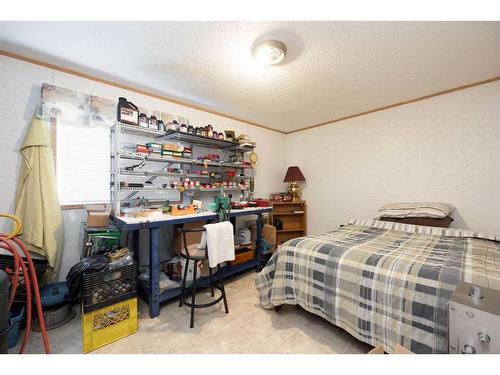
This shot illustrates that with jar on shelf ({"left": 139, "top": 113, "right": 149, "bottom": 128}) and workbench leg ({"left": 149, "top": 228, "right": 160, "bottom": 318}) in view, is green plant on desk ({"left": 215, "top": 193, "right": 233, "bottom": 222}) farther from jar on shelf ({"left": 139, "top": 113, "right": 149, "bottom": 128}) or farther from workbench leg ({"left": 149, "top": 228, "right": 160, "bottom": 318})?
jar on shelf ({"left": 139, "top": 113, "right": 149, "bottom": 128})

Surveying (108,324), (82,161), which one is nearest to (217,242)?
(108,324)

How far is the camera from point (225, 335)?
1605 millimetres

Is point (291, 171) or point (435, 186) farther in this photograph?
point (291, 171)

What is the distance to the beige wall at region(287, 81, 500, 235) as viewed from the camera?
2289mm

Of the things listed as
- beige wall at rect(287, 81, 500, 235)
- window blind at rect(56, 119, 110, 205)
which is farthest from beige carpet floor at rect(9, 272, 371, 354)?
beige wall at rect(287, 81, 500, 235)

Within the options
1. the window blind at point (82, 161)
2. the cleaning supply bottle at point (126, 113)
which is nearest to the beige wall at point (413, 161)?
the cleaning supply bottle at point (126, 113)

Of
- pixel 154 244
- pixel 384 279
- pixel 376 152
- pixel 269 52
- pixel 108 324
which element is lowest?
pixel 108 324

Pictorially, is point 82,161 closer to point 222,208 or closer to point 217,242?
point 222,208

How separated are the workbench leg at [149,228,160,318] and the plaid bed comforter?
95 centimetres

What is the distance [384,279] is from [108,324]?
78.1 inches

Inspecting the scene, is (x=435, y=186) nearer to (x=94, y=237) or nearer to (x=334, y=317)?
(x=334, y=317)

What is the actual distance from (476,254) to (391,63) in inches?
69.6
